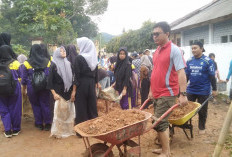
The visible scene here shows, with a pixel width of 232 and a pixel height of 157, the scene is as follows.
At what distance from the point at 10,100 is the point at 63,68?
1.49 m

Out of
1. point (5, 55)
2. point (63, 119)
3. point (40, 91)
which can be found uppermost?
point (5, 55)

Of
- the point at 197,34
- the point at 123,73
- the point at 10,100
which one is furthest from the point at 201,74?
the point at 197,34

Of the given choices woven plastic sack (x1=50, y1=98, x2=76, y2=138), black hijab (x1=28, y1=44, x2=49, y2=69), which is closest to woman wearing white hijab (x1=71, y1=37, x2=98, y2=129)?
woven plastic sack (x1=50, y1=98, x2=76, y2=138)

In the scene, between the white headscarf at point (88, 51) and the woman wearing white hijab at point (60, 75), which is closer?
the white headscarf at point (88, 51)

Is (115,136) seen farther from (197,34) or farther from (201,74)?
(197,34)

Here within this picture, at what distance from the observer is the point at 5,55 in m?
4.41

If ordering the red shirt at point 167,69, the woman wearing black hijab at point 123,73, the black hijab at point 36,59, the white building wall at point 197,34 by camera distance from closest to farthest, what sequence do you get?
1. the red shirt at point 167,69
2. the black hijab at point 36,59
3. the woman wearing black hijab at point 123,73
4. the white building wall at point 197,34

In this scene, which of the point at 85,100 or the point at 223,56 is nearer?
the point at 85,100

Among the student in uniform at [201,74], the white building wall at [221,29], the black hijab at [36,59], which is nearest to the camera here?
the student in uniform at [201,74]

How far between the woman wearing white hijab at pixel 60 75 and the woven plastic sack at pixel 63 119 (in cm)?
17

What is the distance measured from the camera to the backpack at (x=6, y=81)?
4273 mm

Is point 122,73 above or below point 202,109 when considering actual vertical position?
above

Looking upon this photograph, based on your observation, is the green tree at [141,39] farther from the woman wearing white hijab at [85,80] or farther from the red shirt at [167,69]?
the red shirt at [167,69]

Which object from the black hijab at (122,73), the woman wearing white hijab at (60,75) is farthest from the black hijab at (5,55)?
the black hijab at (122,73)
